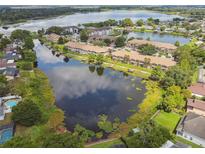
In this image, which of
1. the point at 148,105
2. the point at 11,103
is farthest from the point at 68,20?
the point at 148,105

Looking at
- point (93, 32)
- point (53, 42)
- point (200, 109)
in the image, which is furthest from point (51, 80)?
point (93, 32)

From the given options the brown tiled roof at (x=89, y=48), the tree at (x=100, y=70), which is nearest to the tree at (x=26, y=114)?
the tree at (x=100, y=70)

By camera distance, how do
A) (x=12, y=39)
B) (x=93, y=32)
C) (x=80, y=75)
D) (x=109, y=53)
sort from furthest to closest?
(x=93, y=32), (x=12, y=39), (x=109, y=53), (x=80, y=75)

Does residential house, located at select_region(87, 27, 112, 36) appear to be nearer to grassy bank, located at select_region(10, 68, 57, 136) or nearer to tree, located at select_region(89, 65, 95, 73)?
tree, located at select_region(89, 65, 95, 73)

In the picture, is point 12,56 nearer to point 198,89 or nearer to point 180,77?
point 180,77

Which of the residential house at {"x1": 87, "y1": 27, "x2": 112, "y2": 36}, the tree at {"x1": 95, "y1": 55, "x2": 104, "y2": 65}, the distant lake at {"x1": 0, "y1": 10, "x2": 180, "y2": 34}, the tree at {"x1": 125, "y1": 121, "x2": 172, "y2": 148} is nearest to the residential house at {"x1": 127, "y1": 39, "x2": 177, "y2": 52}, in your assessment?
the tree at {"x1": 95, "y1": 55, "x2": 104, "y2": 65}

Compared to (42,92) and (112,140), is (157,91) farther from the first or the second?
(42,92)

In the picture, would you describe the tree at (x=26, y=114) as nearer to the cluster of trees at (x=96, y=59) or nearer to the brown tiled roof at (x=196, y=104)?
the brown tiled roof at (x=196, y=104)
